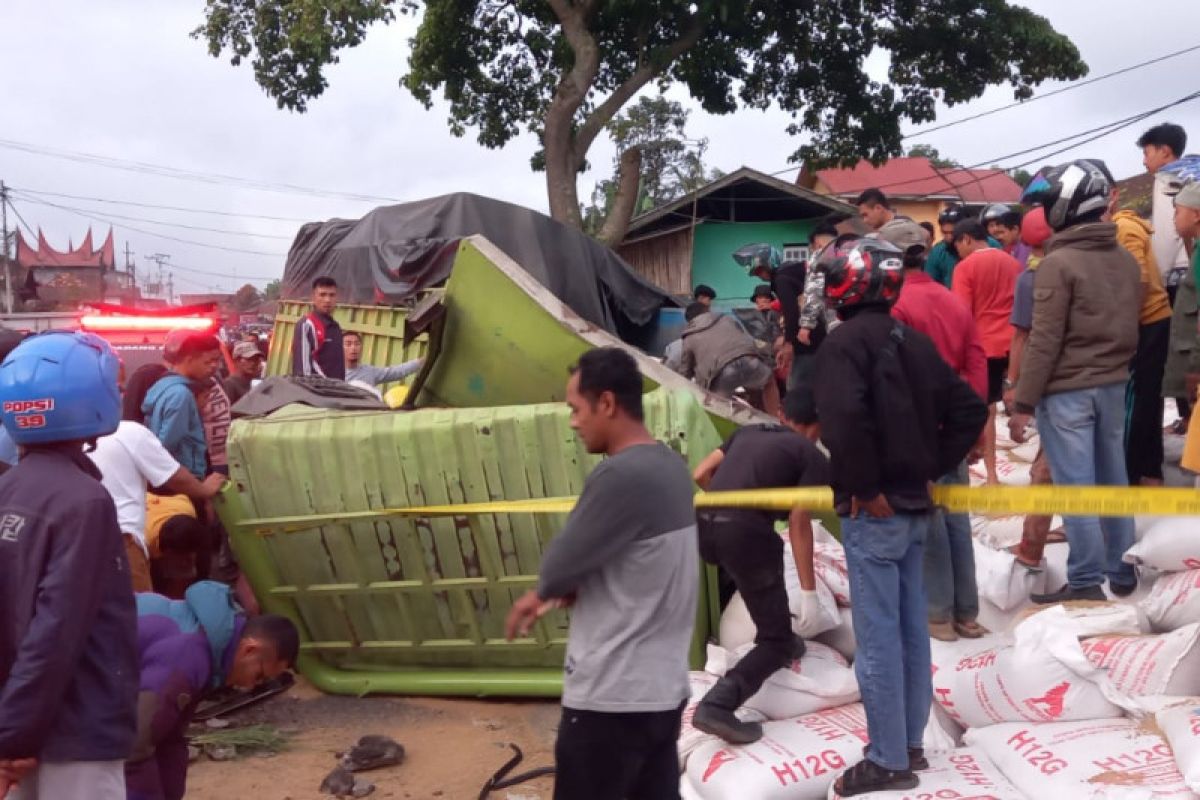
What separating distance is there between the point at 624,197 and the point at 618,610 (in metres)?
10.3

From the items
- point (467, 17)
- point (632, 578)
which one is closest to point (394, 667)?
point (632, 578)

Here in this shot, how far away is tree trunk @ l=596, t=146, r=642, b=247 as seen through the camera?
11891 mm

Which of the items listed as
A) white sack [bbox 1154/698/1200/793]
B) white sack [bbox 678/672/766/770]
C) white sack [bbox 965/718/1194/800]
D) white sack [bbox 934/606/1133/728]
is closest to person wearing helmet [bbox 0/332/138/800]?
white sack [bbox 678/672/766/770]

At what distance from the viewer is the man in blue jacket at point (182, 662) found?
2.40 m

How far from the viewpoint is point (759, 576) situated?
3.91 metres

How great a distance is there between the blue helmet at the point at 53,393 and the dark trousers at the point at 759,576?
2.25 meters

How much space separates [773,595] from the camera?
3.90 meters

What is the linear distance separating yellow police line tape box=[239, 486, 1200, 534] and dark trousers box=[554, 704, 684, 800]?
1110 millimetres

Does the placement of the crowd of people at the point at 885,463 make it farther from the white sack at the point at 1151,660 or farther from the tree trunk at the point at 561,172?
the tree trunk at the point at 561,172

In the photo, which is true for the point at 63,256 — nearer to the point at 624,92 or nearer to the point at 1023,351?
the point at 624,92

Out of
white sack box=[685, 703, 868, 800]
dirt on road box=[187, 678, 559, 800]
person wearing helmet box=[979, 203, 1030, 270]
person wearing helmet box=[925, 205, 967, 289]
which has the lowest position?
dirt on road box=[187, 678, 559, 800]

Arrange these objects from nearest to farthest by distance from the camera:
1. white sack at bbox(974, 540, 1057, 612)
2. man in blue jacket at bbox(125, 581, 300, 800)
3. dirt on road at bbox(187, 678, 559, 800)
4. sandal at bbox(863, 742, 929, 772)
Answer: man in blue jacket at bbox(125, 581, 300, 800), sandal at bbox(863, 742, 929, 772), dirt on road at bbox(187, 678, 559, 800), white sack at bbox(974, 540, 1057, 612)

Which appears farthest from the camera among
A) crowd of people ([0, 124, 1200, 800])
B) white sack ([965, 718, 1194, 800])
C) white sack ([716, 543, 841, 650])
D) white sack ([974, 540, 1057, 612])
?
white sack ([974, 540, 1057, 612])

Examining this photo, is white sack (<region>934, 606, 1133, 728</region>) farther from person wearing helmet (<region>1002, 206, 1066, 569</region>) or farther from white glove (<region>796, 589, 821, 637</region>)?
person wearing helmet (<region>1002, 206, 1066, 569</region>)
